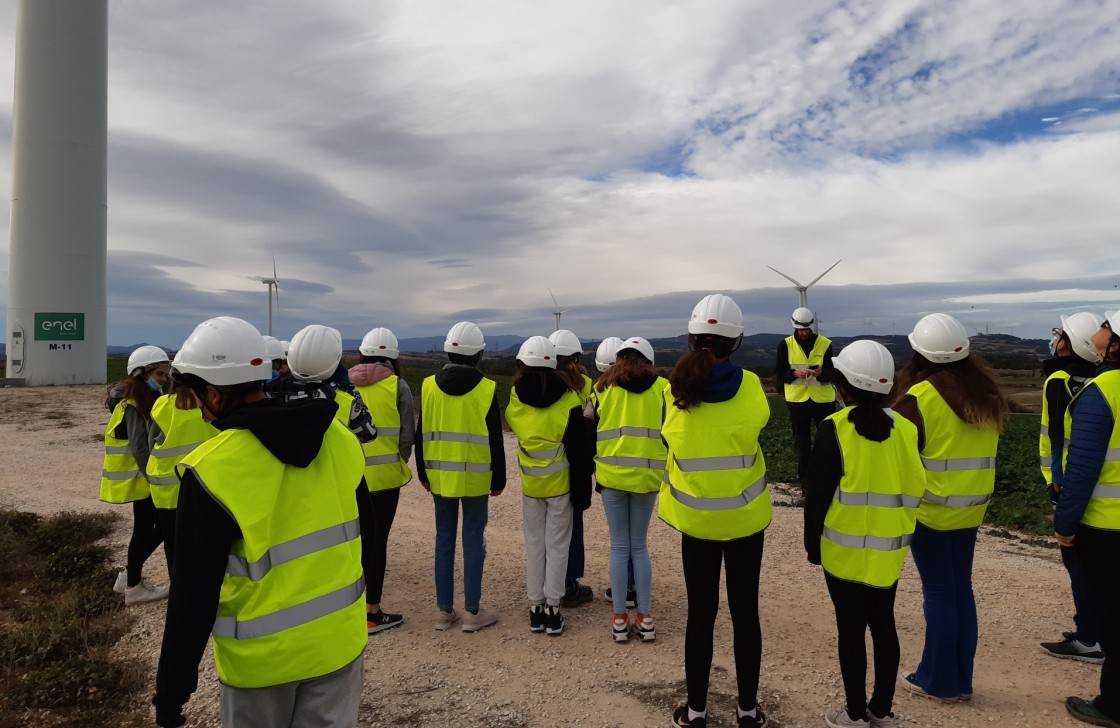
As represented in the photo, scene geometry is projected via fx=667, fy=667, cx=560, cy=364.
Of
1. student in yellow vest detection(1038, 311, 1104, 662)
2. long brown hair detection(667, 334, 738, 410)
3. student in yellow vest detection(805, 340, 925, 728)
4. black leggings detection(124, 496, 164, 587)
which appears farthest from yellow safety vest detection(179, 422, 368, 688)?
student in yellow vest detection(1038, 311, 1104, 662)

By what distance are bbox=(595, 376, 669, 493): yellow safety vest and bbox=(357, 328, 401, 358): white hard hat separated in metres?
2.18

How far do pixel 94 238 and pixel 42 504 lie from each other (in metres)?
27.2

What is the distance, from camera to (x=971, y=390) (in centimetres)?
450

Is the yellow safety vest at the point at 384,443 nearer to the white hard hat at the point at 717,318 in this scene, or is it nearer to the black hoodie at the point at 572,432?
the black hoodie at the point at 572,432

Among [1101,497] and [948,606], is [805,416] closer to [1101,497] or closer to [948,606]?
[948,606]

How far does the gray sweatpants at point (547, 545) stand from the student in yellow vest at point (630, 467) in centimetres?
47

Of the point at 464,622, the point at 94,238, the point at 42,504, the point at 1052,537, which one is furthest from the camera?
the point at 94,238

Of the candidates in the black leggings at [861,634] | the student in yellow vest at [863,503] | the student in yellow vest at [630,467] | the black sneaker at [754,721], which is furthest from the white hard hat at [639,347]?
the black sneaker at [754,721]

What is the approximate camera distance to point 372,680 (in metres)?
5.24

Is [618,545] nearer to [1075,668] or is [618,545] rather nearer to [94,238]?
[1075,668]

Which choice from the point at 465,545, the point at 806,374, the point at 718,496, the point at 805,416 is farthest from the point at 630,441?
the point at 805,416

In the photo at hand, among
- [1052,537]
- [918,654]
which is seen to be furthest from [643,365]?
[1052,537]

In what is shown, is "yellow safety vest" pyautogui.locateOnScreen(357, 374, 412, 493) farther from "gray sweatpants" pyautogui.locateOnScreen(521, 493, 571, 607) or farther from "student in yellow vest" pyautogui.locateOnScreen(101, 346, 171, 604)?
"student in yellow vest" pyautogui.locateOnScreen(101, 346, 171, 604)

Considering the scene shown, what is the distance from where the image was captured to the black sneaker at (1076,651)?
5.34 meters
